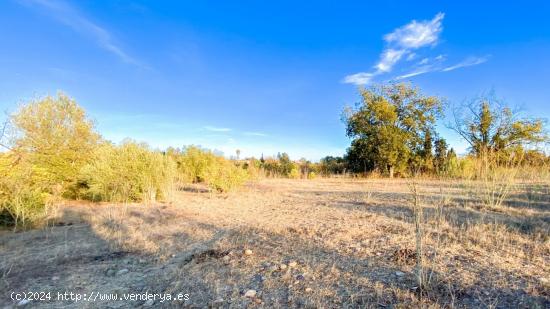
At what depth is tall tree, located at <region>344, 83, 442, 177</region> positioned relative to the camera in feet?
56.4

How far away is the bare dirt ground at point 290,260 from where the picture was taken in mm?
2479

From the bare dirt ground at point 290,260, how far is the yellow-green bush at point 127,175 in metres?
1.97

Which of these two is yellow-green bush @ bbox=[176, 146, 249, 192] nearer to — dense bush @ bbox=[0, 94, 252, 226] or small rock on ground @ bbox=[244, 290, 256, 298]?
dense bush @ bbox=[0, 94, 252, 226]

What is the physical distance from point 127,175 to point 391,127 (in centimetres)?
1516

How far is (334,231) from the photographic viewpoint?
4.57 m

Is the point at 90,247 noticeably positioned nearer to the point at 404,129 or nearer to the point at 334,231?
the point at 334,231

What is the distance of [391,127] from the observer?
57.3 ft

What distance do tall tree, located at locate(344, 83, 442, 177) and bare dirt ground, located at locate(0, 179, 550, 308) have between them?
11.3 metres

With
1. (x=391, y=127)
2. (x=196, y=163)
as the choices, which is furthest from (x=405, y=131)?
(x=196, y=163)

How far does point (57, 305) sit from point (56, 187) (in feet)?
20.3

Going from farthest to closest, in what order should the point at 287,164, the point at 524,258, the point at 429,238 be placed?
the point at 287,164, the point at 429,238, the point at 524,258

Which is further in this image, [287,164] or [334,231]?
[287,164]

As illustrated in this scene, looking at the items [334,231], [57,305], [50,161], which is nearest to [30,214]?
[50,161]

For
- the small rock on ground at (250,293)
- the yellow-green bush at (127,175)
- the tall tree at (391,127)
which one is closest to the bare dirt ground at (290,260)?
the small rock on ground at (250,293)
